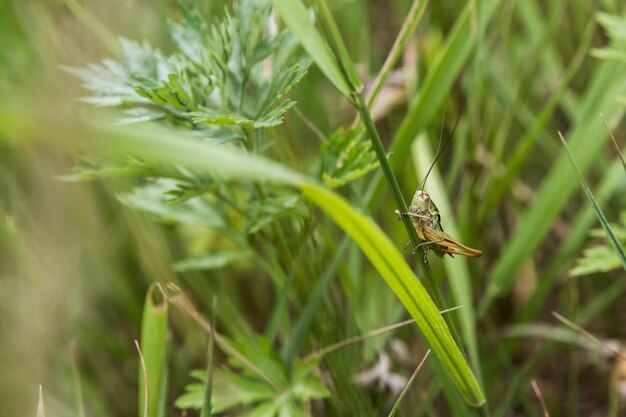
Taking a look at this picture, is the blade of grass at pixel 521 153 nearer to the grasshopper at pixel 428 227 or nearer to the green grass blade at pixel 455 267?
the green grass blade at pixel 455 267

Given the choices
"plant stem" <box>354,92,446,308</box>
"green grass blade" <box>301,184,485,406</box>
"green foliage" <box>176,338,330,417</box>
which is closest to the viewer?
"green grass blade" <box>301,184,485,406</box>

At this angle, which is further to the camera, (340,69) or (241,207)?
(241,207)

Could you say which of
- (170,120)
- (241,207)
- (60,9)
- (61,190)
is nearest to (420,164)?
(241,207)

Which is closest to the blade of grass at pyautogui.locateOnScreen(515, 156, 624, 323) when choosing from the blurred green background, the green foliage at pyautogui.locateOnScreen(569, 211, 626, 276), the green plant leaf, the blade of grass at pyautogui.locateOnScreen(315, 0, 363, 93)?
the blurred green background

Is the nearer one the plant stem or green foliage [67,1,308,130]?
the plant stem

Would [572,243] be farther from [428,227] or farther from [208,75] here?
[208,75]

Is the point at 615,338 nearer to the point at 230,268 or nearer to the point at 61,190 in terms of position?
the point at 230,268

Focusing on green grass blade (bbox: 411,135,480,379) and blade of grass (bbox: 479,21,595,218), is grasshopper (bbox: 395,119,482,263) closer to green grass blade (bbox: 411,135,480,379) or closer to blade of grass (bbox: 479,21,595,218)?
green grass blade (bbox: 411,135,480,379)
